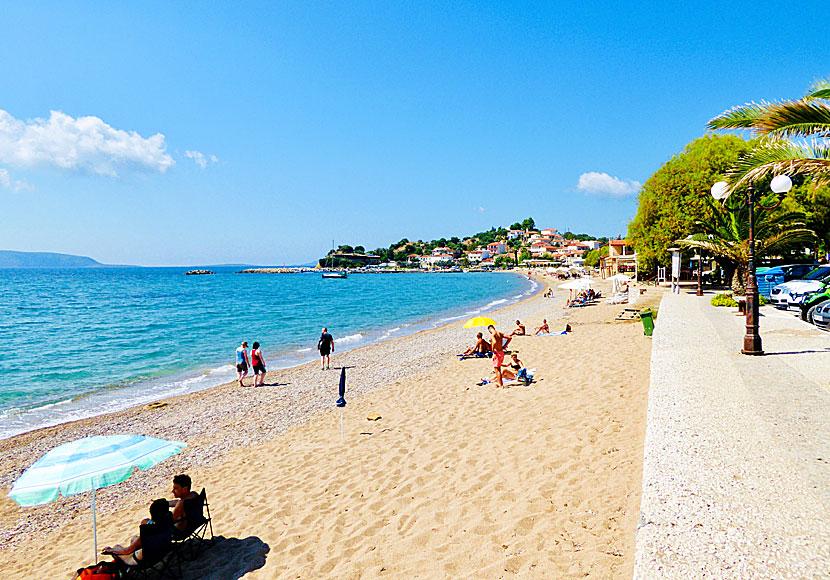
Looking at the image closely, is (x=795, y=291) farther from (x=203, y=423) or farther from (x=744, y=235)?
(x=203, y=423)

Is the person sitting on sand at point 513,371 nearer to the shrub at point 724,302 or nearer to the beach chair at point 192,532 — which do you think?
the beach chair at point 192,532

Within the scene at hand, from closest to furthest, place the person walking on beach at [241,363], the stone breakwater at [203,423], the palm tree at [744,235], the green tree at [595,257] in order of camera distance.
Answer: the stone breakwater at [203,423], the person walking on beach at [241,363], the palm tree at [744,235], the green tree at [595,257]

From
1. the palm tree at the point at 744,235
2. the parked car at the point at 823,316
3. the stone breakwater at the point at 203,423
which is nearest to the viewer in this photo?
the stone breakwater at the point at 203,423

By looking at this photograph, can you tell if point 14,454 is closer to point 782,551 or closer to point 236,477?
point 236,477

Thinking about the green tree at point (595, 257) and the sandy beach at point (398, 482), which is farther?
the green tree at point (595, 257)

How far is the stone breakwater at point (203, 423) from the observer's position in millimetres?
7520

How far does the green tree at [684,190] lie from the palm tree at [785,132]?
21250 mm

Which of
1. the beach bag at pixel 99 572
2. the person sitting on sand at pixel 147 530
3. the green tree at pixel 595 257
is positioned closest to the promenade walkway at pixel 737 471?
the person sitting on sand at pixel 147 530

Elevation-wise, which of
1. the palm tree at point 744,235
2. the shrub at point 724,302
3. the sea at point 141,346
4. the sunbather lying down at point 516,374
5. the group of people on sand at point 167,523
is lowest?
the sea at point 141,346

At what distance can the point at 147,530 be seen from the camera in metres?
5.05

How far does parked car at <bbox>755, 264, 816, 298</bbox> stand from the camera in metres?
23.2

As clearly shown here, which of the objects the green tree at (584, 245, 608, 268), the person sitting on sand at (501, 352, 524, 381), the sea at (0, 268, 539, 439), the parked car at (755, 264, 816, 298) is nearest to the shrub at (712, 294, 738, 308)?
the parked car at (755, 264, 816, 298)

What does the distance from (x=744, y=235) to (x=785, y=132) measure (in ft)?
66.2

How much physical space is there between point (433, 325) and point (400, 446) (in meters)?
23.7
